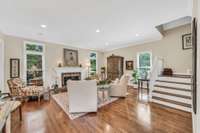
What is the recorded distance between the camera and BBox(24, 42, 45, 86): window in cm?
659

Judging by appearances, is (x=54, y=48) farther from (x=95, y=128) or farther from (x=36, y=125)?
(x=95, y=128)

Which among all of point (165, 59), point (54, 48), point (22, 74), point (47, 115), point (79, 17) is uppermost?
point (79, 17)

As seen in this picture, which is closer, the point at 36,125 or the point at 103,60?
the point at 36,125

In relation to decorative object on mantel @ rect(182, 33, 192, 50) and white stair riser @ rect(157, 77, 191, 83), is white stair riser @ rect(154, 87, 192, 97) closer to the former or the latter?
white stair riser @ rect(157, 77, 191, 83)

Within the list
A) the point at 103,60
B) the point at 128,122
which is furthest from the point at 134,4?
the point at 103,60

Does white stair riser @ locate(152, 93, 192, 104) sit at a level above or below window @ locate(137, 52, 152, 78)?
below

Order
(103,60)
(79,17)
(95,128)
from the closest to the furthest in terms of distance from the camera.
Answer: (95,128)
(79,17)
(103,60)

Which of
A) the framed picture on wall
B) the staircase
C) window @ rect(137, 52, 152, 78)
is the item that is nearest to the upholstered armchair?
the staircase

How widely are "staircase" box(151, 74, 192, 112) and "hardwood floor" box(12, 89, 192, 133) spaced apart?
0.90 ft

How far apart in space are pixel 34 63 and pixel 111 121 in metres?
5.33

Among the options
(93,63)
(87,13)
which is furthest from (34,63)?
(93,63)

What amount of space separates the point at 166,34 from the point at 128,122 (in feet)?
16.6

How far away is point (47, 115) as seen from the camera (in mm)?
3746

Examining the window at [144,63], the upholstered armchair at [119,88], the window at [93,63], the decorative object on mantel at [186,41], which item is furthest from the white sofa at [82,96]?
the window at [93,63]
